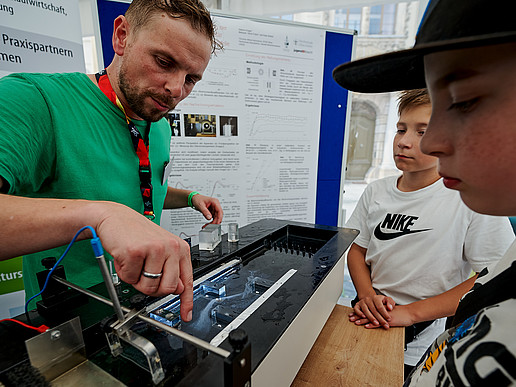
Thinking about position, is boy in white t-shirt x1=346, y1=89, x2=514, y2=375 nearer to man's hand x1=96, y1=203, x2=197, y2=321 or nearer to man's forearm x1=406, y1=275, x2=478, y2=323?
man's forearm x1=406, y1=275, x2=478, y2=323

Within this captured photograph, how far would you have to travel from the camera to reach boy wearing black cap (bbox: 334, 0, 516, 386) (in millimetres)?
269

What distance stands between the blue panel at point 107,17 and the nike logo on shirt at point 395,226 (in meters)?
1.77

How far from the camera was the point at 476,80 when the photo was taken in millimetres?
298

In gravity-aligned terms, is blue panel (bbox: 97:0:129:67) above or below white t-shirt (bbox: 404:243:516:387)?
above

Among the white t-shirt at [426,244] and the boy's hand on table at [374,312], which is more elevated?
the white t-shirt at [426,244]

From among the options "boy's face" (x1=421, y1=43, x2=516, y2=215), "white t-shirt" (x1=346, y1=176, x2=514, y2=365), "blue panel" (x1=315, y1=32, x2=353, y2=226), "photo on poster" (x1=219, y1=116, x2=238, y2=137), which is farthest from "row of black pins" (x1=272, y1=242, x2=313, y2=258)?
"blue panel" (x1=315, y1=32, x2=353, y2=226)

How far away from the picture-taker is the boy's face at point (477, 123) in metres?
0.28

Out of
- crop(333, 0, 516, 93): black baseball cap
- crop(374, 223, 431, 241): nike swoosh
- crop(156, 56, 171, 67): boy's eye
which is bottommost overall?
crop(374, 223, 431, 241): nike swoosh

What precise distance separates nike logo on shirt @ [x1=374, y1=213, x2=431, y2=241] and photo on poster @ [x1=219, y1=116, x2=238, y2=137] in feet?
3.79

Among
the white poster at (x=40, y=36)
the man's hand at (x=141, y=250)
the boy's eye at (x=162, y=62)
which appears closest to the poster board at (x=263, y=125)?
the white poster at (x=40, y=36)

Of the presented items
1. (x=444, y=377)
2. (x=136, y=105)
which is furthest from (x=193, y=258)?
(x=444, y=377)

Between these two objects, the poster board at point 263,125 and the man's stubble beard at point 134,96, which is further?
the poster board at point 263,125

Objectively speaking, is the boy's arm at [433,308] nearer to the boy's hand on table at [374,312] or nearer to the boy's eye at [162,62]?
the boy's hand on table at [374,312]

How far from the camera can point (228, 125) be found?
1.84m
